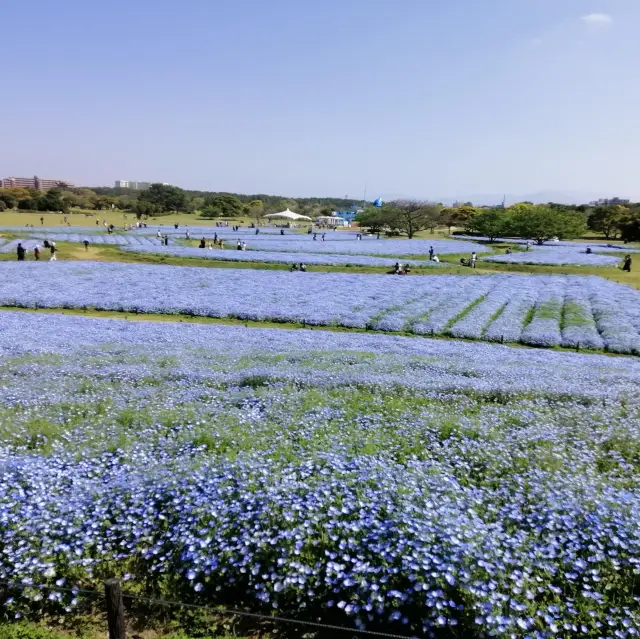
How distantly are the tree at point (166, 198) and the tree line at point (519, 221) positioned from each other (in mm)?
67960

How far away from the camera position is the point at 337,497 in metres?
8.89

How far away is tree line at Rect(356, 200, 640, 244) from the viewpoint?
9550 cm

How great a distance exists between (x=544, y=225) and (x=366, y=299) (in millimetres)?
69990

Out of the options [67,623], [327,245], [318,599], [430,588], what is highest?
[327,245]

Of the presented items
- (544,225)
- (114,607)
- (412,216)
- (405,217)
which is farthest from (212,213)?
(114,607)

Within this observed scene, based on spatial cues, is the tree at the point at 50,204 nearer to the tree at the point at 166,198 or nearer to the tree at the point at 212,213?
the tree at the point at 166,198

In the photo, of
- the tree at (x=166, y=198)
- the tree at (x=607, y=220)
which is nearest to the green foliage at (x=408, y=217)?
the tree at (x=607, y=220)

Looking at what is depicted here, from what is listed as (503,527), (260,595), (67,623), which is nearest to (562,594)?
(503,527)

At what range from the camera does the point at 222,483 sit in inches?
369

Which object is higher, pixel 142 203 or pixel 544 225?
pixel 142 203

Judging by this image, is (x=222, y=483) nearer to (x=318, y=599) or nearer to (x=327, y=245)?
(x=318, y=599)

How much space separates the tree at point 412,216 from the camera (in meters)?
111

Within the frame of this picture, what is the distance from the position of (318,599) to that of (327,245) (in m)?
72.1

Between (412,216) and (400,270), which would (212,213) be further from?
(400,270)
